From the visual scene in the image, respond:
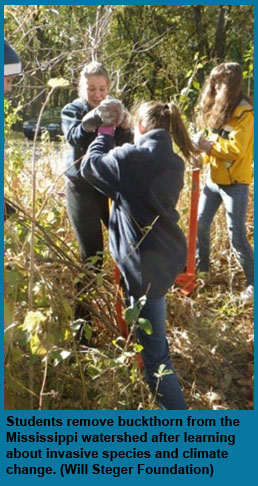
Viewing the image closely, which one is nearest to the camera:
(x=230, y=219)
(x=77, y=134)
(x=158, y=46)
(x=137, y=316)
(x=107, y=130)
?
(x=137, y=316)

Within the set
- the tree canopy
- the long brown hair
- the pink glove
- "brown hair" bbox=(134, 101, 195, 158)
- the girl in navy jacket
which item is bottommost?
the girl in navy jacket

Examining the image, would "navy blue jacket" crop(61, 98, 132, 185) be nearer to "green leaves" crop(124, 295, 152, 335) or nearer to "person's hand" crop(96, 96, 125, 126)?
"person's hand" crop(96, 96, 125, 126)

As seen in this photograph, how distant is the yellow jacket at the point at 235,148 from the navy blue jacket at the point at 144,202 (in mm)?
1064

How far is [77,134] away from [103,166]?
49 centimetres

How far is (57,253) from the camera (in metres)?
2.35

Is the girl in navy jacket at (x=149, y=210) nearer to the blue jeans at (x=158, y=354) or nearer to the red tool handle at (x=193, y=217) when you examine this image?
the blue jeans at (x=158, y=354)

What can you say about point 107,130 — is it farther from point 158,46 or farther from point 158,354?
point 158,46

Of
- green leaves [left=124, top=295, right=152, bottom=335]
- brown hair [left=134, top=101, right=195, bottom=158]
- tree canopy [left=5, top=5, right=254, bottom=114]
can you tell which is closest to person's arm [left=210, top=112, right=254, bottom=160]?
brown hair [left=134, top=101, right=195, bottom=158]

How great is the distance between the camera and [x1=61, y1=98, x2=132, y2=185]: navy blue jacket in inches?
98.2

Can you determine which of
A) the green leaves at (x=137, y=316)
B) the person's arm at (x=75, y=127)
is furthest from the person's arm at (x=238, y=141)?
the green leaves at (x=137, y=316)

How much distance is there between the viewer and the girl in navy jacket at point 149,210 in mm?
2031

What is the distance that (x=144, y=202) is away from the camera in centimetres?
210

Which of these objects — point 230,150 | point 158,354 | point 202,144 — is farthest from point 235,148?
point 158,354

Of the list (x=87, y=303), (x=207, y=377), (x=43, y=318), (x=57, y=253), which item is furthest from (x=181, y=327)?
(x=43, y=318)
